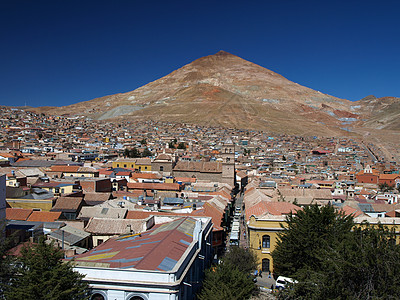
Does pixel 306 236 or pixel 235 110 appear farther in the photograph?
pixel 235 110

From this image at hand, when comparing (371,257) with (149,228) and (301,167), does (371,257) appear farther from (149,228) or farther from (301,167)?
(301,167)

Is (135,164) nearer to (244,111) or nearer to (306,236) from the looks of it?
(306,236)

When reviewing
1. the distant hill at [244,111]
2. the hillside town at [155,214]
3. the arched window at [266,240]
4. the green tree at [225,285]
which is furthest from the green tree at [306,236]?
the distant hill at [244,111]

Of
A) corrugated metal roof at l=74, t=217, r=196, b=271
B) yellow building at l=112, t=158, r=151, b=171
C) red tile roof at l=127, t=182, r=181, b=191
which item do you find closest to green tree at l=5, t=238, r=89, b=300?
corrugated metal roof at l=74, t=217, r=196, b=271

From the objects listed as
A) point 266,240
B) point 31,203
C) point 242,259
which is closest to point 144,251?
point 242,259

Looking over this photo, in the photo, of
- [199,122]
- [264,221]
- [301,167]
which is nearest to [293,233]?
[264,221]

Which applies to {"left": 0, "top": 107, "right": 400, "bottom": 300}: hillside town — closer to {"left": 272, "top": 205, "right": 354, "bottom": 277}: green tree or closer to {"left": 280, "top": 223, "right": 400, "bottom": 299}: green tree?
{"left": 272, "top": 205, "right": 354, "bottom": 277}: green tree

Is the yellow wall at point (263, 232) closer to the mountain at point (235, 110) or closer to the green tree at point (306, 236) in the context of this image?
the green tree at point (306, 236)
